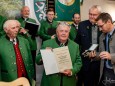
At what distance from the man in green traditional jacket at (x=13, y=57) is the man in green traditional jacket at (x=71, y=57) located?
214mm

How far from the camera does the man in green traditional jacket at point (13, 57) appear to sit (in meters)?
3.03

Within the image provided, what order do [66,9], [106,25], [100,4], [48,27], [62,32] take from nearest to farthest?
1. [106,25]
2. [62,32]
3. [48,27]
4. [66,9]
5. [100,4]

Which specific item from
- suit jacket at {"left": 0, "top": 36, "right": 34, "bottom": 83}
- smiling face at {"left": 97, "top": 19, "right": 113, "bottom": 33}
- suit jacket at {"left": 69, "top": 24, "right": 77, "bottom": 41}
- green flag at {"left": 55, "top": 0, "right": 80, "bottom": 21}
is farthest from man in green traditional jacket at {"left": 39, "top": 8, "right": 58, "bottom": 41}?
smiling face at {"left": 97, "top": 19, "right": 113, "bottom": 33}

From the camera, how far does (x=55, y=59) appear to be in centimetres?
287

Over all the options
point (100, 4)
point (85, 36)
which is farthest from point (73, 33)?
point (100, 4)

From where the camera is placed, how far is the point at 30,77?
3.17m

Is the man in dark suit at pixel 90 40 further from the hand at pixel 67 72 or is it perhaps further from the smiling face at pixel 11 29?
the smiling face at pixel 11 29

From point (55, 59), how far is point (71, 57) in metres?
0.23

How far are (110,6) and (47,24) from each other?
2404 mm

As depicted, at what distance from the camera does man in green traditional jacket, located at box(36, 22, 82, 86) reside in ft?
9.64

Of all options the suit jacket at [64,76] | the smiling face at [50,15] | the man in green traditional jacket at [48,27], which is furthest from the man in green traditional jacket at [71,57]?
the smiling face at [50,15]

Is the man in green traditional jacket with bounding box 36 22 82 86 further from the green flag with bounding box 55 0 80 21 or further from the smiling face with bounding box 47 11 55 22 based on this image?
the green flag with bounding box 55 0 80 21

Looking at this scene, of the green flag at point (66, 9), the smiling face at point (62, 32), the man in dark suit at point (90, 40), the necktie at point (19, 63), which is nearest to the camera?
the smiling face at point (62, 32)

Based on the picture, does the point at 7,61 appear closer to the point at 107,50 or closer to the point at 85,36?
the point at 107,50
